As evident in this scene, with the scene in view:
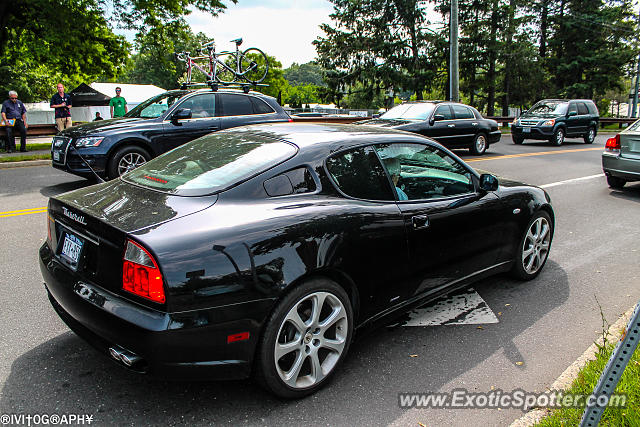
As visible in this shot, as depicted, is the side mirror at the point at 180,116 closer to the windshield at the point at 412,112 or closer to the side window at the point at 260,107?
the side window at the point at 260,107

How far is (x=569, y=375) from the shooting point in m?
3.00

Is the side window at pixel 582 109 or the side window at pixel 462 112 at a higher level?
the side window at pixel 582 109

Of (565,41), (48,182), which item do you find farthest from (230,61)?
(565,41)

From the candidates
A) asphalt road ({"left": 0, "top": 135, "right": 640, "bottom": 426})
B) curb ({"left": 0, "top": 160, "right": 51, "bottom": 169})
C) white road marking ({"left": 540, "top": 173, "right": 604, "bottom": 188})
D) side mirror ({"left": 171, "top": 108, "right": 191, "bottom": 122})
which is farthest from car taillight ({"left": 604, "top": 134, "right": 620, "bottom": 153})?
curb ({"left": 0, "top": 160, "right": 51, "bottom": 169})

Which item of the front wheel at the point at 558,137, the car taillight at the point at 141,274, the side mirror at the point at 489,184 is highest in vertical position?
the front wheel at the point at 558,137

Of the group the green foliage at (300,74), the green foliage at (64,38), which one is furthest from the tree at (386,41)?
the green foliage at (300,74)

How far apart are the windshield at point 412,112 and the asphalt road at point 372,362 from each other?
9.08m

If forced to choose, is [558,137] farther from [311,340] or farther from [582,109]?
[311,340]

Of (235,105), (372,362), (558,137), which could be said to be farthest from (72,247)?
(558,137)

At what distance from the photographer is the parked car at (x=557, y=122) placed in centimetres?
1927

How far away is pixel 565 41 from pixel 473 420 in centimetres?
4632

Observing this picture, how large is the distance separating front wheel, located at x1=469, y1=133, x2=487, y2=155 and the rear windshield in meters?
13.1

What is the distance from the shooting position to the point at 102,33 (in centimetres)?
2017

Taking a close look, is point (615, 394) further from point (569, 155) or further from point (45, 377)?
point (569, 155)
